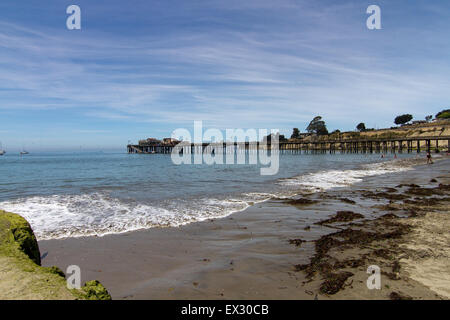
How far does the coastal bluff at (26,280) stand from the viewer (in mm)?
2939

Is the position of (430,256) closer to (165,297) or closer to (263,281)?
(263,281)

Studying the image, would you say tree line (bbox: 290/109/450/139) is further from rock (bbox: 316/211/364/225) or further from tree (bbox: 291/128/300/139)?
rock (bbox: 316/211/364/225)

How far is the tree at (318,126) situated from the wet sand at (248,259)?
174614 millimetres

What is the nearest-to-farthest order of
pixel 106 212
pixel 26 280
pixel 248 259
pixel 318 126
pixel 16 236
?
pixel 26 280 → pixel 16 236 → pixel 248 259 → pixel 106 212 → pixel 318 126

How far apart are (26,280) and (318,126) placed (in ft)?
610

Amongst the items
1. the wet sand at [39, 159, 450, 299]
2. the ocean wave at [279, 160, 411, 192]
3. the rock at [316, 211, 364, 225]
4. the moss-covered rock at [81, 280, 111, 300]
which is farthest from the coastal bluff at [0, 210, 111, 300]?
the ocean wave at [279, 160, 411, 192]

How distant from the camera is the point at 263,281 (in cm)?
482

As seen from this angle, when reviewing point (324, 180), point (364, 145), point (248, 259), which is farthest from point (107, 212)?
point (364, 145)

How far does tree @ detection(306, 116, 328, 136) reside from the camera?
17450 cm

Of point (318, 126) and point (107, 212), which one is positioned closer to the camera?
point (107, 212)

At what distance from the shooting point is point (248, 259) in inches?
231

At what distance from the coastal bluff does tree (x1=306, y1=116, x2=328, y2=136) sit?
180997mm

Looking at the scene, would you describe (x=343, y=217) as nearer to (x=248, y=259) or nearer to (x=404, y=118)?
(x=248, y=259)

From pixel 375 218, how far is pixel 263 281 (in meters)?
6.08
